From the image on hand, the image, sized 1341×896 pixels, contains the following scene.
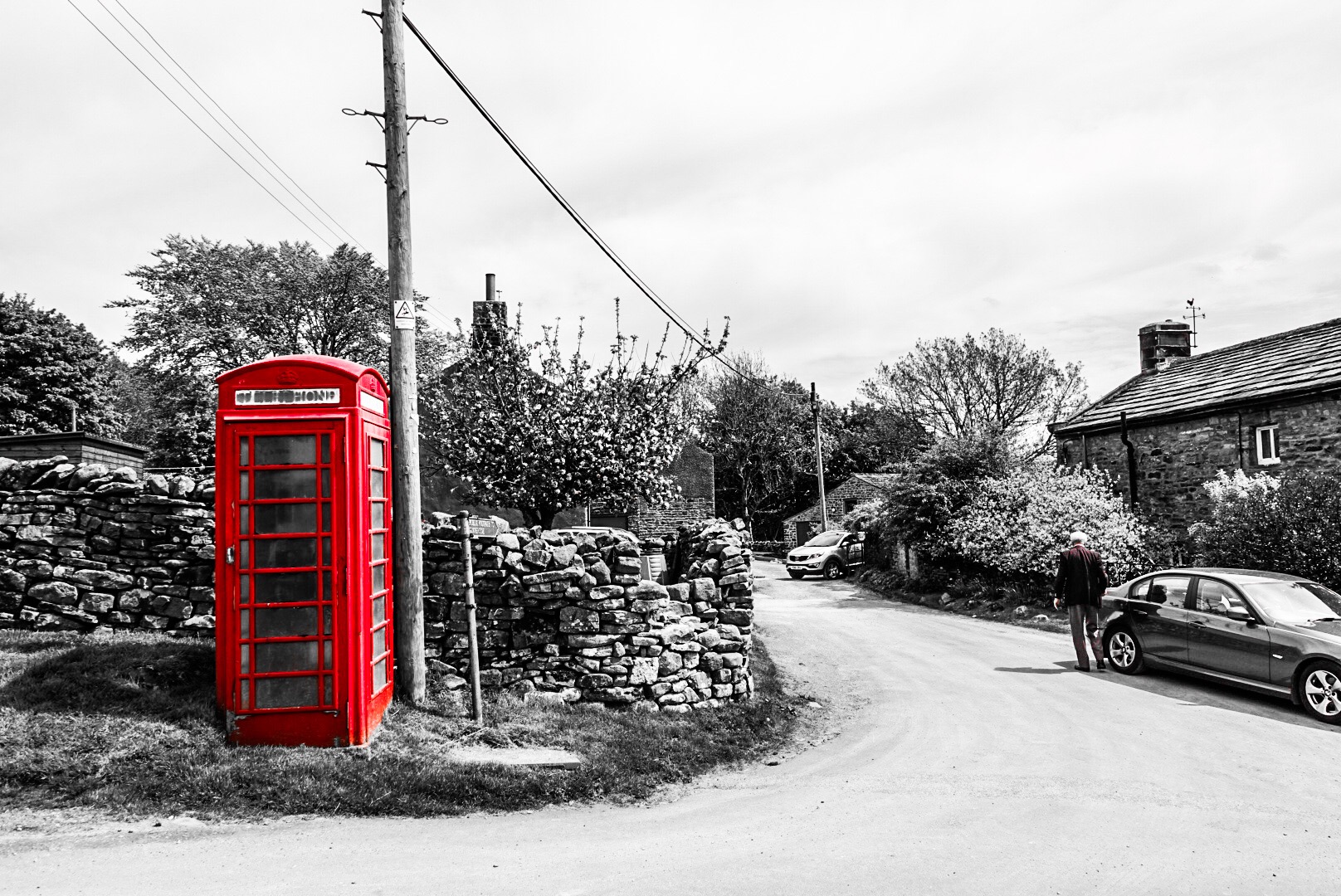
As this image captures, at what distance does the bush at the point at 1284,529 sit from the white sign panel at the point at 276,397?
15746 mm

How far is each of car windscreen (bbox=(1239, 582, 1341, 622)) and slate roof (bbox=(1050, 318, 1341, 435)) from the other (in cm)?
980

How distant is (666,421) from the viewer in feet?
50.0

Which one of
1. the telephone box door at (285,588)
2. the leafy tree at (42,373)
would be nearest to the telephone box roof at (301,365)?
the telephone box door at (285,588)

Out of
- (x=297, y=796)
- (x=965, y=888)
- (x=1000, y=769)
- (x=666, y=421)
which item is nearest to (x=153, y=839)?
(x=297, y=796)

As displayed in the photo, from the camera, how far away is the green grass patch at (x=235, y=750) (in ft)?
18.4

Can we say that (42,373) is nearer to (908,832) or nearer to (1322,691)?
(908,832)

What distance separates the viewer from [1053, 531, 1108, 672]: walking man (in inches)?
457

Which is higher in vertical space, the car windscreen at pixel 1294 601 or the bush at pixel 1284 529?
the bush at pixel 1284 529

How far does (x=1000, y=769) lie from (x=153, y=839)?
652 centimetres

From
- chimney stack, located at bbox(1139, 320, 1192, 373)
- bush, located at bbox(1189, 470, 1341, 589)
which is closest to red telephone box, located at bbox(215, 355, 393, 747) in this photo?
bush, located at bbox(1189, 470, 1341, 589)

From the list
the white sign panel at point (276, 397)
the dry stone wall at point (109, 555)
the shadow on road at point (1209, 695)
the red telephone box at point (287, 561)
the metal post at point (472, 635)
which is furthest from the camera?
the shadow on road at point (1209, 695)

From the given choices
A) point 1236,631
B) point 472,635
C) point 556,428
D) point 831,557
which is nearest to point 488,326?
point 556,428

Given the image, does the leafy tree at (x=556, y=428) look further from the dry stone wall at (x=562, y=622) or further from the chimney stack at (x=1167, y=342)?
the chimney stack at (x=1167, y=342)

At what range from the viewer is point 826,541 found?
30.2 metres
